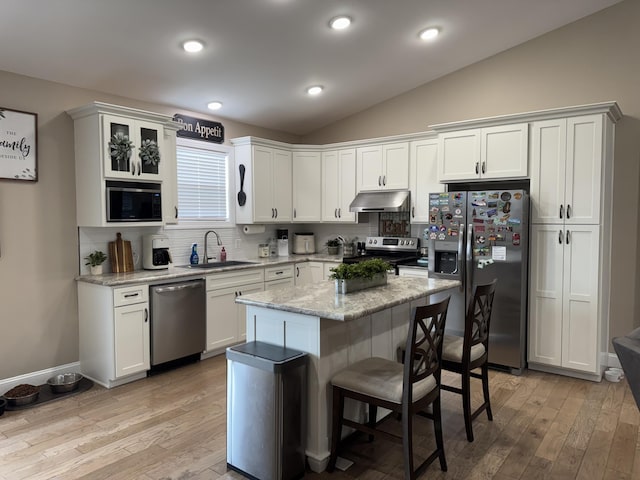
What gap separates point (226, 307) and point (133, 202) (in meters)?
1.39

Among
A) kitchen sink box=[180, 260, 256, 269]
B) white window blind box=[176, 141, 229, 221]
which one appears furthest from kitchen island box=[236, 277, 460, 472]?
white window blind box=[176, 141, 229, 221]

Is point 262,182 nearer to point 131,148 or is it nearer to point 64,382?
point 131,148

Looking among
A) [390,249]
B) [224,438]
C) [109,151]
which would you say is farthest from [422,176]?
[224,438]

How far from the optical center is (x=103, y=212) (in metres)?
3.70

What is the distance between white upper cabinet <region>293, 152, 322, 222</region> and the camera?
18.8 ft

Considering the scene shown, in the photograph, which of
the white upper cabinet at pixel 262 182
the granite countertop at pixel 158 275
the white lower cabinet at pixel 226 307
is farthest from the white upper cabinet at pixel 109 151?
the white upper cabinet at pixel 262 182

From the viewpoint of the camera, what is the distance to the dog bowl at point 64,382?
3.57 m

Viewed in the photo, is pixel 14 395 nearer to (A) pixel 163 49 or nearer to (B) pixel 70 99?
(B) pixel 70 99

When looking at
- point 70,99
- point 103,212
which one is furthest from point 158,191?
point 70,99

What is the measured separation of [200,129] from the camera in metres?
4.93

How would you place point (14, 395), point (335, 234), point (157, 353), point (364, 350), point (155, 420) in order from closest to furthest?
1. point (364, 350)
2. point (155, 420)
3. point (14, 395)
4. point (157, 353)
5. point (335, 234)

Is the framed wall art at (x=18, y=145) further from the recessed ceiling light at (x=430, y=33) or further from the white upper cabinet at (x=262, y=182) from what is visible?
the recessed ceiling light at (x=430, y=33)

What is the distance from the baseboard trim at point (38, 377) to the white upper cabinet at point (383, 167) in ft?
11.6

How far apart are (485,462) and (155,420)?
2.19 m
